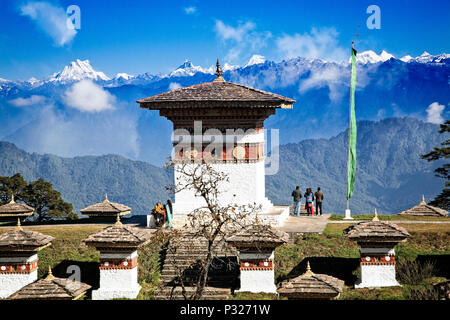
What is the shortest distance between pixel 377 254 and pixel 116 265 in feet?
27.2

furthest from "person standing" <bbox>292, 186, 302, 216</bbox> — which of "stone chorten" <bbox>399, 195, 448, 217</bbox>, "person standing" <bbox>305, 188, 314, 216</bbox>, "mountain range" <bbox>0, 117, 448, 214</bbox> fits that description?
"mountain range" <bbox>0, 117, 448, 214</bbox>

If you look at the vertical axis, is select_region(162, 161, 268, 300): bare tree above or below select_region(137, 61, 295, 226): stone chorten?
below

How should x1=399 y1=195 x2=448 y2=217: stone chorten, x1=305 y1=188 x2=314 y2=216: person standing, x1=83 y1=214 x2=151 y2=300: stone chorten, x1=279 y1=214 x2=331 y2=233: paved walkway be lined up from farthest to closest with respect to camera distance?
x1=305 y1=188 x2=314 y2=216: person standing → x1=399 y1=195 x2=448 y2=217: stone chorten → x1=279 y1=214 x2=331 y2=233: paved walkway → x1=83 y1=214 x2=151 y2=300: stone chorten

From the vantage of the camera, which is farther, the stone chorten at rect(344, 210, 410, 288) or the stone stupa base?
the stone stupa base

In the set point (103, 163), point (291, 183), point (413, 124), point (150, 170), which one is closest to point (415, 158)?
point (413, 124)

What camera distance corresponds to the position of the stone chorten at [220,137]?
25.9m

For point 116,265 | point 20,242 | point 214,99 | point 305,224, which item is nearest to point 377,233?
point 305,224

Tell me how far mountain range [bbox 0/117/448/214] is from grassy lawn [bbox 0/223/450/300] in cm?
12786

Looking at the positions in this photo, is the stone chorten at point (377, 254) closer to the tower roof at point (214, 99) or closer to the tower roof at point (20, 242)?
the tower roof at point (214, 99)

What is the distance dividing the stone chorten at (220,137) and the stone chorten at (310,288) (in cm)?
918

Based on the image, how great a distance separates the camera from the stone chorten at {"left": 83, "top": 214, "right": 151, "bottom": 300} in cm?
1936

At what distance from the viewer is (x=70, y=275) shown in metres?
21.2

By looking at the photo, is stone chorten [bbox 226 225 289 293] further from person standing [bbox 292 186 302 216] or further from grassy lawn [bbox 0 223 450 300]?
person standing [bbox 292 186 302 216]
